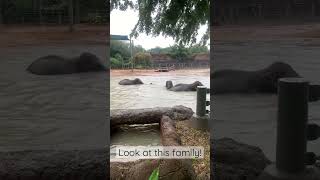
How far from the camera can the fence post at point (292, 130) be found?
96 cm

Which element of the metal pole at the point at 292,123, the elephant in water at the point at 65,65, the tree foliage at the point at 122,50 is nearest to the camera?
the metal pole at the point at 292,123

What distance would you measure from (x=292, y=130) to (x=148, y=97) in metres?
0.61

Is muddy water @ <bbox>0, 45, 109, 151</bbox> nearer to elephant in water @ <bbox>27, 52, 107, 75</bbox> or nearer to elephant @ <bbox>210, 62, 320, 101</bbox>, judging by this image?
elephant in water @ <bbox>27, 52, 107, 75</bbox>

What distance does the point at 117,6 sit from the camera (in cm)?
117

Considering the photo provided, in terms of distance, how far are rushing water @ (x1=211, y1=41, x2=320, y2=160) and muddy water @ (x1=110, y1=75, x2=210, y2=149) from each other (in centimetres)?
20

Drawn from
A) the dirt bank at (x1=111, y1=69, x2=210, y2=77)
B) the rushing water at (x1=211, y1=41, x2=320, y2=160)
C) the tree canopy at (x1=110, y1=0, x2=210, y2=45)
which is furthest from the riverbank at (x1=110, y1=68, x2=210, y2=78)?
the rushing water at (x1=211, y1=41, x2=320, y2=160)

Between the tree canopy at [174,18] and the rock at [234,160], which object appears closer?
the rock at [234,160]

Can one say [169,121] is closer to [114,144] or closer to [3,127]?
[114,144]

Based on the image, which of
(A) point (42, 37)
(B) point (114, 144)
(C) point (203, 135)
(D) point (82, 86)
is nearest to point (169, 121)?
(C) point (203, 135)

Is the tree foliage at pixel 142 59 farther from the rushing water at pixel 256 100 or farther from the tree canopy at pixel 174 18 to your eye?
Answer: the rushing water at pixel 256 100

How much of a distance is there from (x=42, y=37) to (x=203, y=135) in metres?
0.71

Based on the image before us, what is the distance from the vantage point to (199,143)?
1.31m

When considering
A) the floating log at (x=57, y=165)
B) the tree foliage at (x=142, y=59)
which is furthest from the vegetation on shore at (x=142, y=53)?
the floating log at (x=57, y=165)

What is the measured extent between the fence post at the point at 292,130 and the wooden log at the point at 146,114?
1.66 ft
